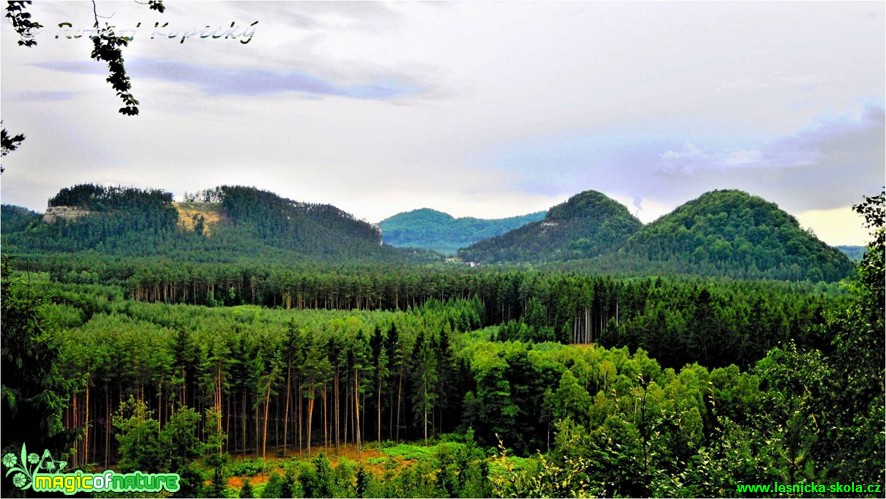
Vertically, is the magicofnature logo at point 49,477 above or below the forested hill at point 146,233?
below

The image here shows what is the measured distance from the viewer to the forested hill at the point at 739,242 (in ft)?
443

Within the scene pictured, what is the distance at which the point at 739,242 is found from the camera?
152250 mm

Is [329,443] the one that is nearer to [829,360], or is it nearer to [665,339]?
[665,339]

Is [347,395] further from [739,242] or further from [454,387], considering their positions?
[739,242]

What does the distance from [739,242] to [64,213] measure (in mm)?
167044

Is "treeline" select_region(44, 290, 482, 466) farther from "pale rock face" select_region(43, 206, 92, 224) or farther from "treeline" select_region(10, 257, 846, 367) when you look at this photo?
"pale rock face" select_region(43, 206, 92, 224)

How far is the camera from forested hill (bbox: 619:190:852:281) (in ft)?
443

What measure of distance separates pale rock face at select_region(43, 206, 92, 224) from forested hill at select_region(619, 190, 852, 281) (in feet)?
461

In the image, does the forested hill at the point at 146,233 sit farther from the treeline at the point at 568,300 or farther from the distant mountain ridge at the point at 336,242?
the treeline at the point at 568,300

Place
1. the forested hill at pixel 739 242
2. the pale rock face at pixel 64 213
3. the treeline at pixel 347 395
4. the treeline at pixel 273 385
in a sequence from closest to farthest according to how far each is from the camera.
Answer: the treeline at pixel 347 395 < the treeline at pixel 273 385 < the forested hill at pixel 739 242 < the pale rock face at pixel 64 213

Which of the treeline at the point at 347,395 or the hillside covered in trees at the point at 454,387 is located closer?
the hillside covered in trees at the point at 454,387

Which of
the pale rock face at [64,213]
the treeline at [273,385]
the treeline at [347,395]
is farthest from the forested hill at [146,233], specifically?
the treeline at [273,385]

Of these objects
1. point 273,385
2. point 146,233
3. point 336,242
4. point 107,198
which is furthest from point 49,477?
point 107,198

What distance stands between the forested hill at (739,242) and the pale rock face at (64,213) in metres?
140
